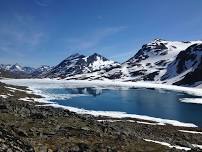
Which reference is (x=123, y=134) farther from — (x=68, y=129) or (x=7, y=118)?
(x=7, y=118)

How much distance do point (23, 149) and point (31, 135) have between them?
12780 millimetres

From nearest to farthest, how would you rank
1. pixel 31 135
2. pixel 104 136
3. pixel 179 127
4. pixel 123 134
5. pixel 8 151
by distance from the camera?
pixel 8 151 < pixel 31 135 < pixel 104 136 < pixel 123 134 < pixel 179 127

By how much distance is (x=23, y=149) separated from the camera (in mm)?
24656

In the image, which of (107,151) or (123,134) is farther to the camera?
(123,134)

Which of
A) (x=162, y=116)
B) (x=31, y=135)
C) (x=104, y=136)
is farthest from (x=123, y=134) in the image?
(x=162, y=116)

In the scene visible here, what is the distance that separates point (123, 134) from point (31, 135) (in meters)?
14.8

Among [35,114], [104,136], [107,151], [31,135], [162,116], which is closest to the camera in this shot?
[107,151]

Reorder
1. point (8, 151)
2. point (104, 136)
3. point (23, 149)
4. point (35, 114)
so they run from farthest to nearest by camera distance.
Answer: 1. point (35, 114)
2. point (104, 136)
3. point (23, 149)
4. point (8, 151)

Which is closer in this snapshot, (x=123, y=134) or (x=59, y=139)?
(x=59, y=139)

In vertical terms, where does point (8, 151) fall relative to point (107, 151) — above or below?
above

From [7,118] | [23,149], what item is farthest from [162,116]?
[23,149]

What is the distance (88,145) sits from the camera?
35875 mm

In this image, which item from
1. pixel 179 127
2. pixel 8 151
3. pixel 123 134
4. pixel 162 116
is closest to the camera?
pixel 8 151

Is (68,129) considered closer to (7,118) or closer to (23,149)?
(7,118)
